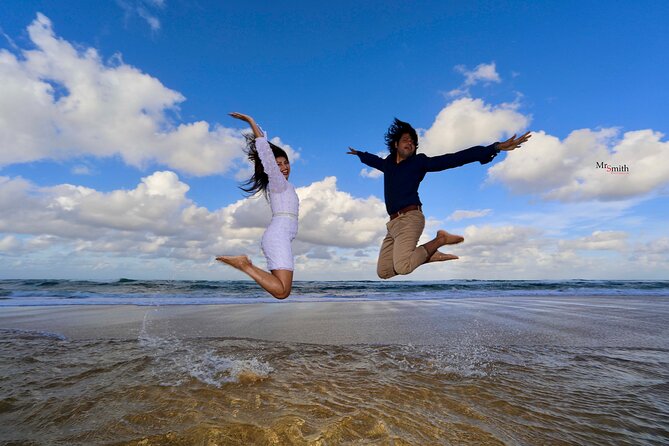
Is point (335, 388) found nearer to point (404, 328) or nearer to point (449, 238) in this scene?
point (449, 238)

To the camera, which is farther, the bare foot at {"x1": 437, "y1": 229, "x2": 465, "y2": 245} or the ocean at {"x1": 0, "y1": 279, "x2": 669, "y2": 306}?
the ocean at {"x1": 0, "y1": 279, "x2": 669, "y2": 306}

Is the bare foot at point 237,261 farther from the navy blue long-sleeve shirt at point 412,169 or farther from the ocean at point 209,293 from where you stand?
→ the ocean at point 209,293

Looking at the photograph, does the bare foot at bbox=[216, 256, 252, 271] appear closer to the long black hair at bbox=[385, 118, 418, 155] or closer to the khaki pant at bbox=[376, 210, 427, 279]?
the khaki pant at bbox=[376, 210, 427, 279]

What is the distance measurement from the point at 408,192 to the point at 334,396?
2897 mm

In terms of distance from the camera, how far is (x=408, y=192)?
4941 mm

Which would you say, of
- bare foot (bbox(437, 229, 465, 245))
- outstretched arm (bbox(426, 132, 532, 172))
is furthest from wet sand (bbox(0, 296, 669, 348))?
outstretched arm (bbox(426, 132, 532, 172))

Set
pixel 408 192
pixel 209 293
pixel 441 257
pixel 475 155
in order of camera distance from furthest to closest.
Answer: pixel 209 293
pixel 441 257
pixel 408 192
pixel 475 155

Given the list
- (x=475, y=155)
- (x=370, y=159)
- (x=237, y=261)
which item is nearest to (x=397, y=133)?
(x=370, y=159)

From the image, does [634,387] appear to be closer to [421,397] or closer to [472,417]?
[472,417]

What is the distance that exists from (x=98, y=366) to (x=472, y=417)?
13.4 ft

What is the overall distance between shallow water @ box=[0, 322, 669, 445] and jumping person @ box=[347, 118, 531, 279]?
128cm

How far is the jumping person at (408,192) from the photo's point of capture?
474 cm

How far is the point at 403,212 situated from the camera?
4969 mm

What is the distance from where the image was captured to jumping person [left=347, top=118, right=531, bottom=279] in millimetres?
4742
